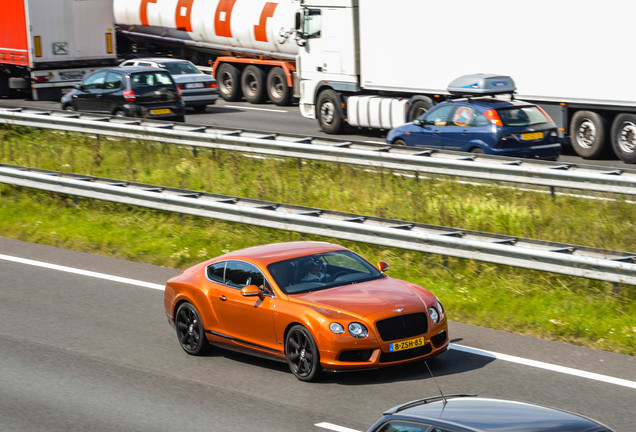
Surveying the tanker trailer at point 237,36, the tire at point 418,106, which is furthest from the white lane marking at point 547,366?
the tanker trailer at point 237,36

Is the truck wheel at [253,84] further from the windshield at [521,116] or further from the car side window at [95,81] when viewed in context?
the windshield at [521,116]

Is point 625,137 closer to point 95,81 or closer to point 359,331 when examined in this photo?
point 95,81

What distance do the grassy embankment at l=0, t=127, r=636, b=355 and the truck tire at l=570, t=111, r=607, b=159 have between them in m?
6.92

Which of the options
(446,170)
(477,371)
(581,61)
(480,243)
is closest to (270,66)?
(581,61)

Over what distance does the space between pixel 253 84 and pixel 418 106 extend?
37.2ft

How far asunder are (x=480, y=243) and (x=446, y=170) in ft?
10.8

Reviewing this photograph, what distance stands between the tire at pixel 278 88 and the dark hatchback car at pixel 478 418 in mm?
28759

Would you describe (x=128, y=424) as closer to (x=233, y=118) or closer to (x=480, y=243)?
(x=480, y=243)

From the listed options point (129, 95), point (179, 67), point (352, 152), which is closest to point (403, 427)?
point (352, 152)

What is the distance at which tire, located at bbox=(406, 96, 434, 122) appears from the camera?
81.4ft

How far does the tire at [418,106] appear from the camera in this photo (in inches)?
977

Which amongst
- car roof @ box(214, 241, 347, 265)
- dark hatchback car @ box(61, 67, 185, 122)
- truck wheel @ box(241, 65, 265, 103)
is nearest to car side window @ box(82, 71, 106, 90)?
dark hatchback car @ box(61, 67, 185, 122)

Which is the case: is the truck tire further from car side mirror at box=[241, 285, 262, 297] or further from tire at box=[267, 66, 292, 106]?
tire at box=[267, 66, 292, 106]

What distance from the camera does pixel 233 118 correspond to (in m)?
31.2
